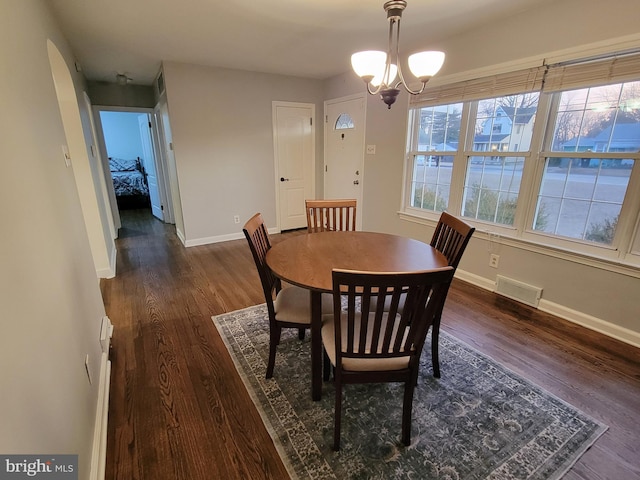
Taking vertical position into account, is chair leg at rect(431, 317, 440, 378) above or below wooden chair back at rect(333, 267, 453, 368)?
below

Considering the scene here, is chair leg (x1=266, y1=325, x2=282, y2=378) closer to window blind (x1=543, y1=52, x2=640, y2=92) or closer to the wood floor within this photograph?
the wood floor

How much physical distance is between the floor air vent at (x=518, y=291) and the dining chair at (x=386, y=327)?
6.06ft

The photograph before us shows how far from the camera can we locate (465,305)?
2721mm

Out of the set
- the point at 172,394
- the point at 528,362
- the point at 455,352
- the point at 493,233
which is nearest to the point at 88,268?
the point at 172,394

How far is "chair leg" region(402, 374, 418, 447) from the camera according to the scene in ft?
4.59

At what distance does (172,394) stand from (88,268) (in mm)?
1022

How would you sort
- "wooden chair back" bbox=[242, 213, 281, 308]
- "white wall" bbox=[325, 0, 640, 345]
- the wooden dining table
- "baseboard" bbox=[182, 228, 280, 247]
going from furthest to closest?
"baseboard" bbox=[182, 228, 280, 247] → "white wall" bbox=[325, 0, 640, 345] → "wooden chair back" bbox=[242, 213, 281, 308] → the wooden dining table

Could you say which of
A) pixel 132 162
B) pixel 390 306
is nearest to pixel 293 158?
pixel 390 306

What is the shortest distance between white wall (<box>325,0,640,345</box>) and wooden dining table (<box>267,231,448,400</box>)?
1336mm

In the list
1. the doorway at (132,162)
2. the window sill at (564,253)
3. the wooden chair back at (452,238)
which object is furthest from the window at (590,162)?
the doorway at (132,162)

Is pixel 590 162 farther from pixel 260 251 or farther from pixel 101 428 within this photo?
pixel 101 428

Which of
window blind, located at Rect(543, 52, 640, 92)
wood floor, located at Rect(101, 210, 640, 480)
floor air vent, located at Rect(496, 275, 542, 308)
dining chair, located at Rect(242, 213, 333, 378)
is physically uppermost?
window blind, located at Rect(543, 52, 640, 92)

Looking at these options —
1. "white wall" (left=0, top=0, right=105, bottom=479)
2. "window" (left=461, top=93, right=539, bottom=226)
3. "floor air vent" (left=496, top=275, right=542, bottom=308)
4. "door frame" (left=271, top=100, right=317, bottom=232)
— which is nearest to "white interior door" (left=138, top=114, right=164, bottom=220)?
"door frame" (left=271, top=100, right=317, bottom=232)

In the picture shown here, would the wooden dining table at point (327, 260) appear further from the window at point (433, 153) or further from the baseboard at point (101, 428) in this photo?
the window at point (433, 153)
